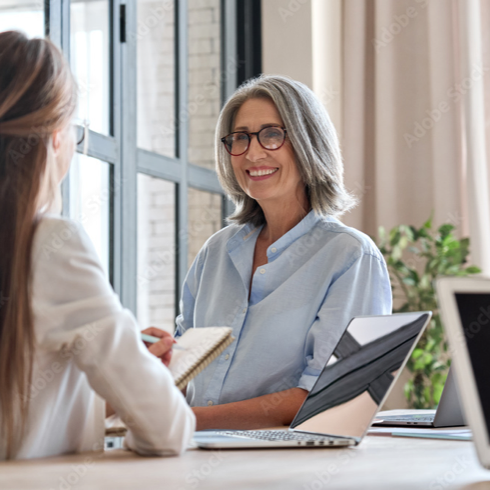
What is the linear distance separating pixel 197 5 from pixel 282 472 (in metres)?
3.54

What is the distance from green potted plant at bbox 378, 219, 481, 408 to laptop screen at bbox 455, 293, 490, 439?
270 cm

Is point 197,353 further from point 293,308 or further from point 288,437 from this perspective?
point 293,308

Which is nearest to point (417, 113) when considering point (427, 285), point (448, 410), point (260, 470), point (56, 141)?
point (427, 285)

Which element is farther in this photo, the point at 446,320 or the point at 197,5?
the point at 197,5

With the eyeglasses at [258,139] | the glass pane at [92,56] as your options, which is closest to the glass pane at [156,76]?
the glass pane at [92,56]

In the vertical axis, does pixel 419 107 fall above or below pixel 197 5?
below

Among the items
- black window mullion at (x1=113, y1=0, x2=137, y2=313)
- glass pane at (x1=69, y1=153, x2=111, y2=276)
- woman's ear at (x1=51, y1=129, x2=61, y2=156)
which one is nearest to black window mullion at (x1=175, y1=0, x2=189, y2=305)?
black window mullion at (x1=113, y1=0, x2=137, y2=313)

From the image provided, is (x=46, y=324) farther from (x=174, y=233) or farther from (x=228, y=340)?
(x=174, y=233)

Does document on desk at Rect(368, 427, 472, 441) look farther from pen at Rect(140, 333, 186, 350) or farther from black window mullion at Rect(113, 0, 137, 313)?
black window mullion at Rect(113, 0, 137, 313)

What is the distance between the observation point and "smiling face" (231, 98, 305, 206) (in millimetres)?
1778

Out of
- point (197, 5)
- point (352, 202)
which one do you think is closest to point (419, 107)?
point (197, 5)

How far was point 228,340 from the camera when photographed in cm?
105

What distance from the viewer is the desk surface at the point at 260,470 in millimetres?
714

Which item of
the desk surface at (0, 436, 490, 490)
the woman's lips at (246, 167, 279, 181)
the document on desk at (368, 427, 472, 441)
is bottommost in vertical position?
the document on desk at (368, 427, 472, 441)
